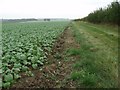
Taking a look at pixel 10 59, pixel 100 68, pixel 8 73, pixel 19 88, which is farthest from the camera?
pixel 10 59

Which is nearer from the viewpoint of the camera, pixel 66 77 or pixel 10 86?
pixel 10 86

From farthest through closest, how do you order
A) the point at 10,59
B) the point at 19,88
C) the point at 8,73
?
the point at 10,59 → the point at 8,73 → the point at 19,88

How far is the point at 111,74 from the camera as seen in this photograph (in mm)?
6633

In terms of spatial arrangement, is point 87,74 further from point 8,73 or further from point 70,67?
point 8,73

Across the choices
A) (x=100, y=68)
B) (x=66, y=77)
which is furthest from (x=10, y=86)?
(x=100, y=68)

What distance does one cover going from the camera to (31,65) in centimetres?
738

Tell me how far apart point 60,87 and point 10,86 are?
3.68ft

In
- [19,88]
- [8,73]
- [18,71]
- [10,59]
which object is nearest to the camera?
[19,88]

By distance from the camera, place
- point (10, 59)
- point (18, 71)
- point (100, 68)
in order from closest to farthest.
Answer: point (18, 71) < point (100, 68) < point (10, 59)

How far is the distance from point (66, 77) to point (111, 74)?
1.23m

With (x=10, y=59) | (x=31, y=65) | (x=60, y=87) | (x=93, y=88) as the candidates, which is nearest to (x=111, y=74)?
(x=93, y=88)

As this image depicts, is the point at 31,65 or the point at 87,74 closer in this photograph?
the point at 87,74

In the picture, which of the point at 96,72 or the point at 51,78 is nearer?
the point at 51,78

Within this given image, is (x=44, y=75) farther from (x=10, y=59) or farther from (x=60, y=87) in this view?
(x=10, y=59)
